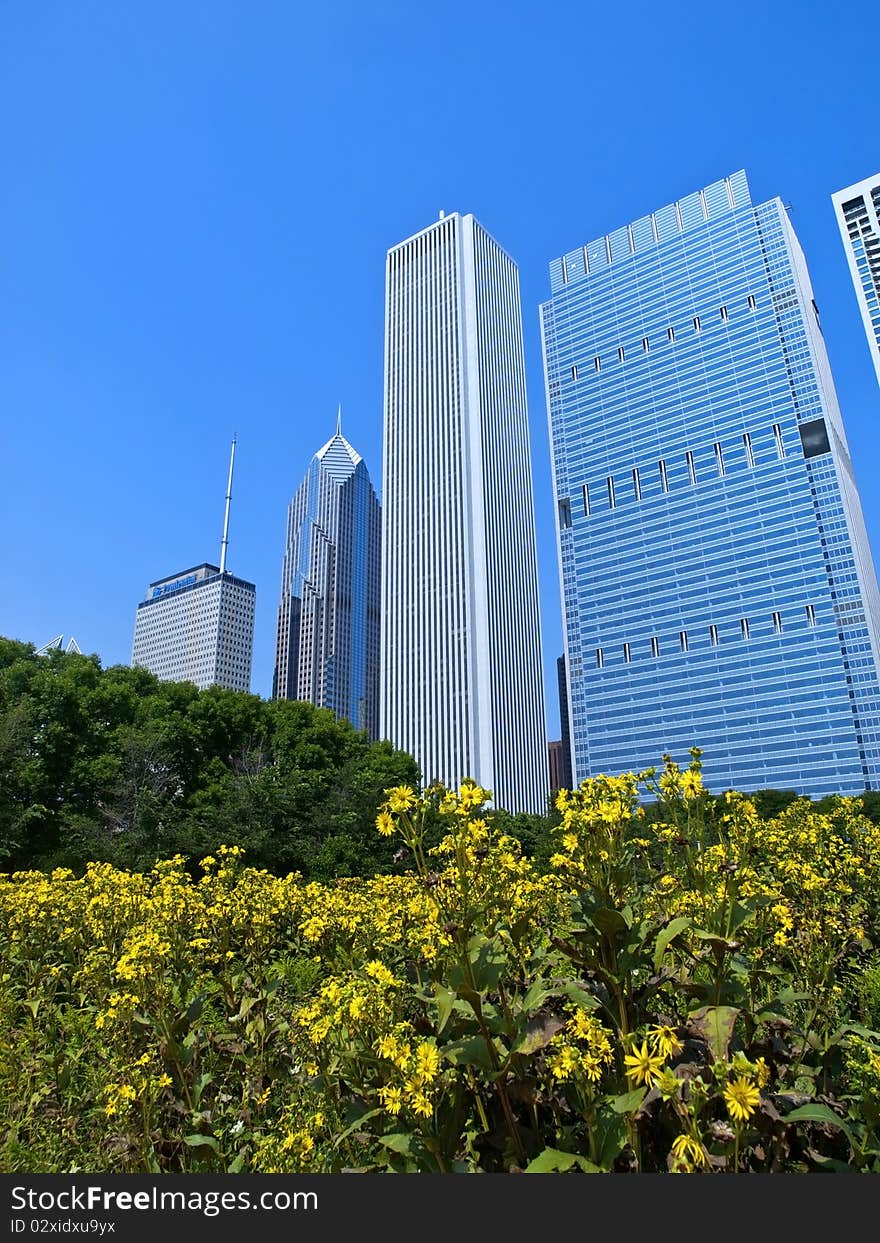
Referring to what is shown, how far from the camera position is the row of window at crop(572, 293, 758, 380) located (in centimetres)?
10938

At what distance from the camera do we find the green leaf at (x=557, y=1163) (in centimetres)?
230

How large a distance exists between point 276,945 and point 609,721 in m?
106

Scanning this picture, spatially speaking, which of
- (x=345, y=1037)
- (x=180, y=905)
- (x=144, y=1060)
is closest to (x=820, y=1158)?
(x=345, y=1037)

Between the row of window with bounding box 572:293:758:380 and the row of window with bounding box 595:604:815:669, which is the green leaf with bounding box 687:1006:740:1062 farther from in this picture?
the row of window with bounding box 572:293:758:380

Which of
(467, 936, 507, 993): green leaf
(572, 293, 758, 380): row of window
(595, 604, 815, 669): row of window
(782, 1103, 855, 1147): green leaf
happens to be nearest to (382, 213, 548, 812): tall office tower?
(572, 293, 758, 380): row of window

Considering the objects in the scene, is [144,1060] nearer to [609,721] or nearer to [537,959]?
[537,959]

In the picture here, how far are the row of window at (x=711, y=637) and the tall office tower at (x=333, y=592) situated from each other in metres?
65.9

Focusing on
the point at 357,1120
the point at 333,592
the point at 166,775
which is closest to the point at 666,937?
the point at 357,1120

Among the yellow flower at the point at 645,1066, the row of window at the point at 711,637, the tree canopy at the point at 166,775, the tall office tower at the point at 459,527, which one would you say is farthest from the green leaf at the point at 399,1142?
the row of window at the point at 711,637

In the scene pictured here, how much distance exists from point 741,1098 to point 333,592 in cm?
17220

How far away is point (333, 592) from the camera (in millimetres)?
172000

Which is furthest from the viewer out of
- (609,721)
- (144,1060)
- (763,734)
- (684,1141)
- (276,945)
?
(609,721)

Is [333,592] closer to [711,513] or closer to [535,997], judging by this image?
[711,513]

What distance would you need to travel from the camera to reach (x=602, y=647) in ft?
366
